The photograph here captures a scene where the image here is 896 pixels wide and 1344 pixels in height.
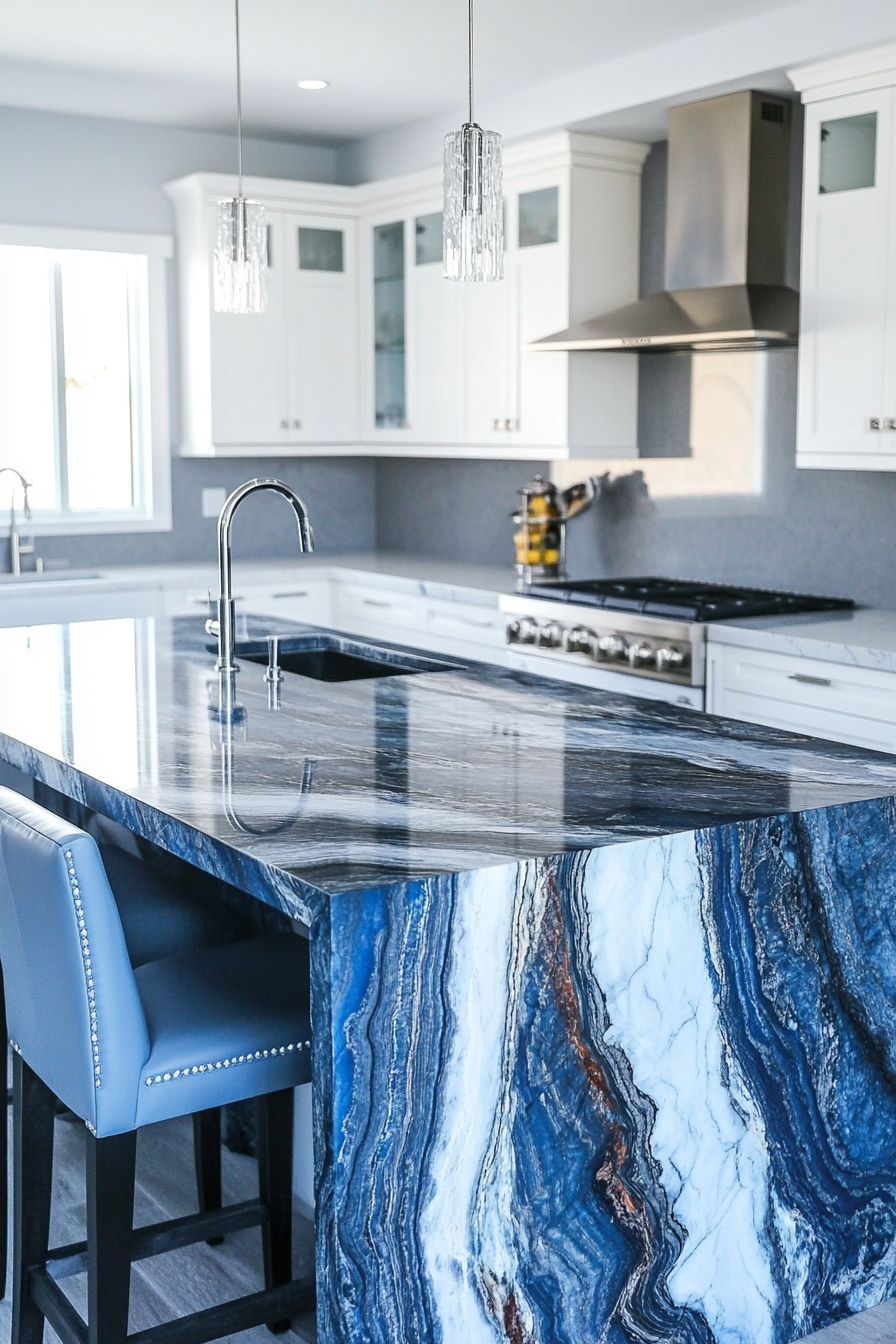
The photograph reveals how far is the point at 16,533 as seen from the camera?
546cm

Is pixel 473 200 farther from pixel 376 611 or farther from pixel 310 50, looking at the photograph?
pixel 376 611

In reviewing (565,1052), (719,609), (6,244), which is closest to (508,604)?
(719,609)

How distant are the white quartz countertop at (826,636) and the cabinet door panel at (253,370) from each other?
8.08 ft

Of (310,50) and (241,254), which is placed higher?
(310,50)

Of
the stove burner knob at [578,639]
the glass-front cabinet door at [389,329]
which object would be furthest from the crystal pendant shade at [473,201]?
the glass-front cabinet door at [389,329]

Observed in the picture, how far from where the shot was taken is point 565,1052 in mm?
1786

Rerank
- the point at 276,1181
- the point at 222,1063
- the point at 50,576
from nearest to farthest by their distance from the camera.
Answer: the point at 222,1063
the point at 276,1181
the point at 50,576

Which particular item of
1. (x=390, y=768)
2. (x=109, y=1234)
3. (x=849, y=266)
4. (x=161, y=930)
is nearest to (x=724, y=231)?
(x=849, y=266)

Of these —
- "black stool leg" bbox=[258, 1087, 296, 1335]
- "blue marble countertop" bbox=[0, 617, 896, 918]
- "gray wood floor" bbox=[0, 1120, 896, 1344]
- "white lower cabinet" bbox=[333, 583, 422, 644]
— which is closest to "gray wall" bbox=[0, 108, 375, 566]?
"white lower cabinet" bbox=[333, 583, 422, 644]

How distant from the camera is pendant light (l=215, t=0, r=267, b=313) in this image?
3.20 meters

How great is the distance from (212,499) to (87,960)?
448cm

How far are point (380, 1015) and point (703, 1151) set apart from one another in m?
0.56

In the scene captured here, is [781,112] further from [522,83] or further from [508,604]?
[508,604]

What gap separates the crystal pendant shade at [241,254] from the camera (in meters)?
3.20
